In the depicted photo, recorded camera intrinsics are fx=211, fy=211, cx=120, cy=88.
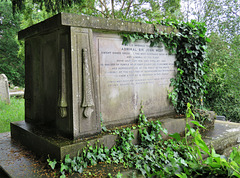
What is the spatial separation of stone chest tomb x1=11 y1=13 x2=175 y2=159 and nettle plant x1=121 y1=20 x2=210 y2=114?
0.22 meters

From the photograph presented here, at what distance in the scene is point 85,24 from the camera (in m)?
3.25

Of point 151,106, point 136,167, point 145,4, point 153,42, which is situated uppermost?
point 145,4

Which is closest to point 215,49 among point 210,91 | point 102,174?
point 210,91

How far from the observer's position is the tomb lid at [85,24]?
3078 millimetres

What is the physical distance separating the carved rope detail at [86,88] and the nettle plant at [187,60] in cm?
194

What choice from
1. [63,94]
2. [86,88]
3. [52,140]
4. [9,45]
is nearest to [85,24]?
[86,88]

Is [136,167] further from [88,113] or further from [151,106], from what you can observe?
[151,106]

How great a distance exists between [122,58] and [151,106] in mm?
1263

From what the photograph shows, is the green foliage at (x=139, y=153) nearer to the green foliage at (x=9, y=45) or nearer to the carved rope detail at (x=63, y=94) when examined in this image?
the carved rope detail at (x=63, y=94)

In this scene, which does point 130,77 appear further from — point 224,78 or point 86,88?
point 224,78

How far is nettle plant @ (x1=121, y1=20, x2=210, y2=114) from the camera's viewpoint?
186 inches

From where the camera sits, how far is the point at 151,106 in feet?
14.8

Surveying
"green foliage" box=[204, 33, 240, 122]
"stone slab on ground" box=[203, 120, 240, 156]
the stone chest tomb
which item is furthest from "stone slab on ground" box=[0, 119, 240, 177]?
"green foliage" box=[204, 33, 240, 122]

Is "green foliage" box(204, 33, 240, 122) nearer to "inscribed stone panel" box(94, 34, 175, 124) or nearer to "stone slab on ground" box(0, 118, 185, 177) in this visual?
"inscribed stone panel" box(94, 34, 175, 124)
